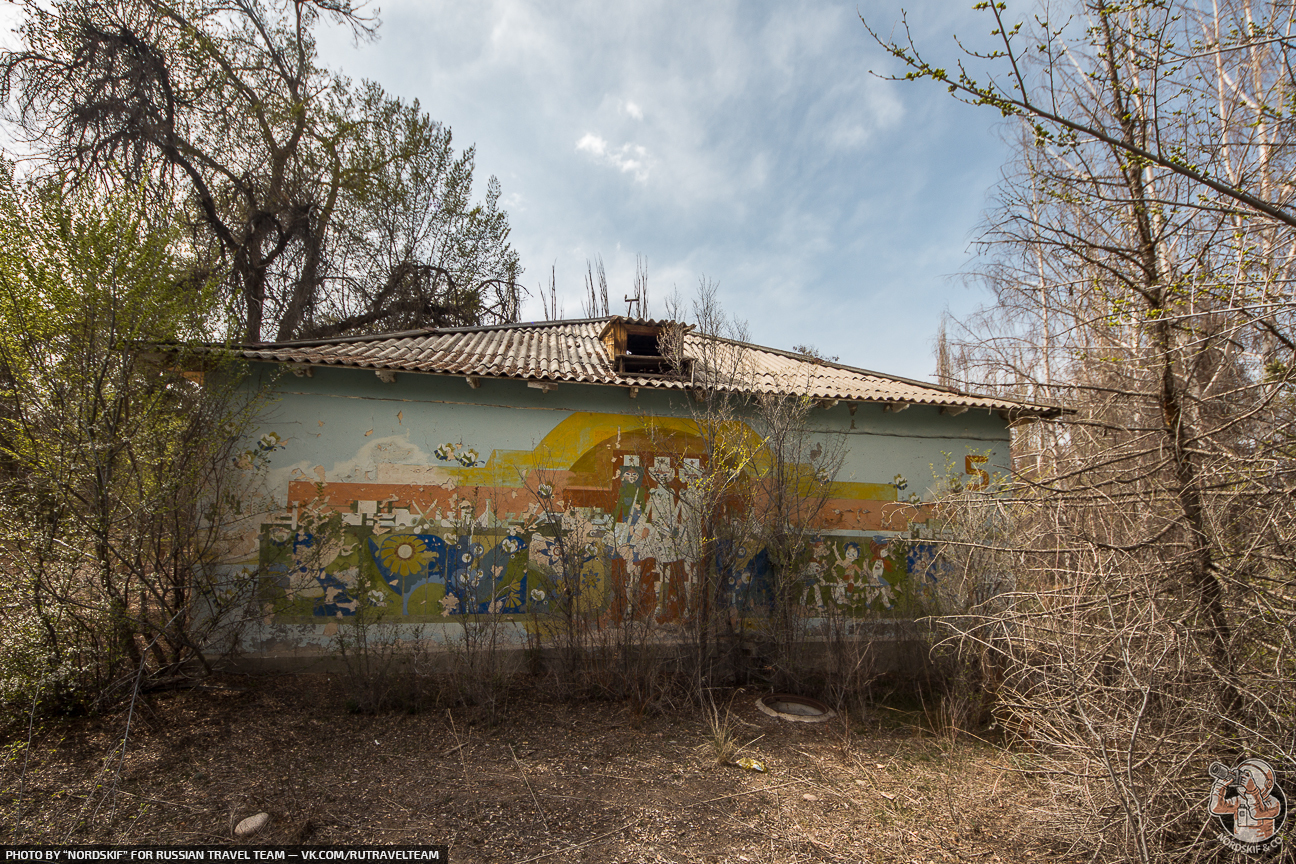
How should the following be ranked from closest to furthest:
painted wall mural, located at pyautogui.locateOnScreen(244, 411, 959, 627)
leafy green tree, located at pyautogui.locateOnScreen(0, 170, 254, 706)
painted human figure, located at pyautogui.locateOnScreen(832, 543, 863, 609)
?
leafy green tree, located at pyautogui.locateOnScreen(0, 170, 254, 706) < painted wall mural, located at pyautogui.locateOnScreen(244, 411, 959, 627) < painted human figure, located at pyautogui.locateOnScreen(832, 543, 863, 609)

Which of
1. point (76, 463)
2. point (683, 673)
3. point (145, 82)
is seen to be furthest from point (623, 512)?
point (145, 82)

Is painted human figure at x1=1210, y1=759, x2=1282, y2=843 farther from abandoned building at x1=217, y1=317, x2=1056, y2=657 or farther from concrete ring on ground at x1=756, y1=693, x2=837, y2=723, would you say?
abandoned building at x1=217, y1=317, x2=1056, y2=657

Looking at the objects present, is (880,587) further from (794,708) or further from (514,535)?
(514,535)

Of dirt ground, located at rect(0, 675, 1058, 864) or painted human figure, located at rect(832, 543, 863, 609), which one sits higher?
painted human figure, located at rect(832, 543, 863, 609)

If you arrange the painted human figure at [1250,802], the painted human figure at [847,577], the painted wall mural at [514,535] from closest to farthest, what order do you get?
the painted human figure at [1250,802] < the painted wall mural at [514,535] < the painted human figure at [847,577]

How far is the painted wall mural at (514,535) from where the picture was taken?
6465mm

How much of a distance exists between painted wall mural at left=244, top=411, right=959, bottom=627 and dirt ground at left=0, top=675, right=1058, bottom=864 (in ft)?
3.99

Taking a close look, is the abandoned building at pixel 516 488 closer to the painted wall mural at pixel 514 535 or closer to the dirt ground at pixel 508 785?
the painted wall mural at pixel 514 535

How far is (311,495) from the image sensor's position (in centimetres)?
658

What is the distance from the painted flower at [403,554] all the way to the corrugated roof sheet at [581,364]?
6.69 feet

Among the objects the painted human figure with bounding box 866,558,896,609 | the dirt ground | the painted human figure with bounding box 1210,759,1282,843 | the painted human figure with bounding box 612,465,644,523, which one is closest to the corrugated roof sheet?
the painted human figure with bounding box 612,465,644,523

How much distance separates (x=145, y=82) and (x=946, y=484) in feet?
51.1

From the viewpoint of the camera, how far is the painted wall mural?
6465mm

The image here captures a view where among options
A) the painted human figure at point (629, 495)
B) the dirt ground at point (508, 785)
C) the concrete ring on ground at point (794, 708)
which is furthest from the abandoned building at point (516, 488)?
the dirt ground at point (508, 785)
